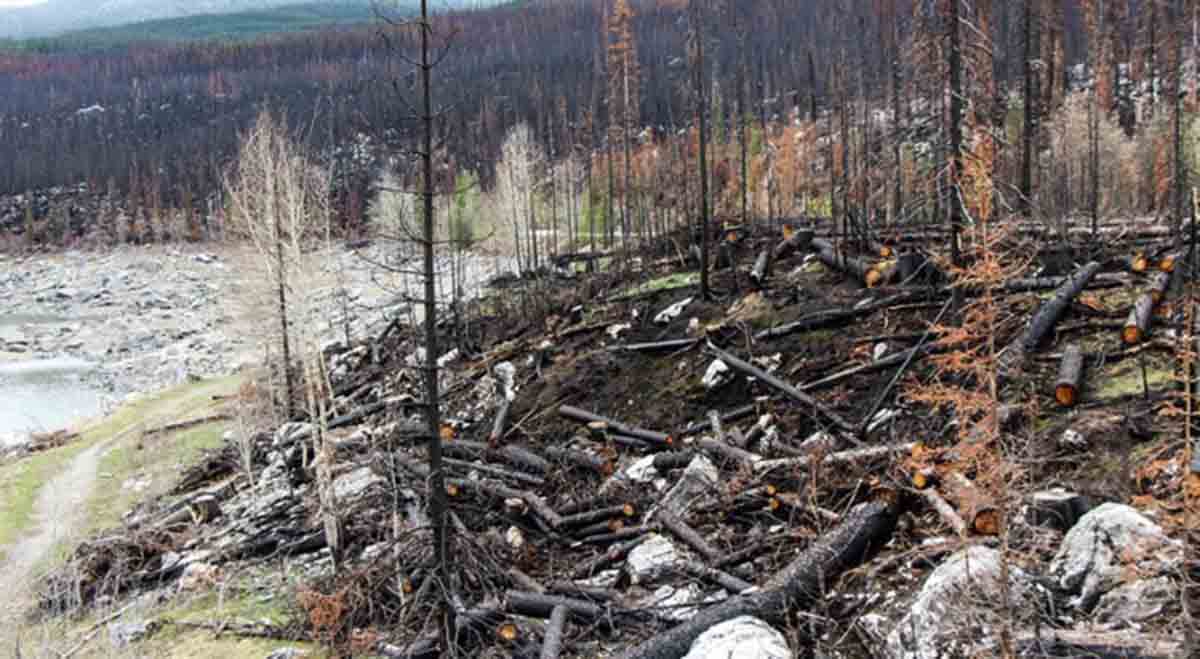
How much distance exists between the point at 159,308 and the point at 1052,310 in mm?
67072

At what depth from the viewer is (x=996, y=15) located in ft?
174

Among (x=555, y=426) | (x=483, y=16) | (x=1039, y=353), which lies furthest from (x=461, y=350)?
(x=483, y=16)

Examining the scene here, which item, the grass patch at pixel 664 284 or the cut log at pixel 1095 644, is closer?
the cut log at pixel 1095 644

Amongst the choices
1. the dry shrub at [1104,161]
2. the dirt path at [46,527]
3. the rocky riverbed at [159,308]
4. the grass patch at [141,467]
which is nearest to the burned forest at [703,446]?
the grass patch at [141,467]

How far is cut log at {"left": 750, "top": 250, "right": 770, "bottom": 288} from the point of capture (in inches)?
864

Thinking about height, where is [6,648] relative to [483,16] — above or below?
below

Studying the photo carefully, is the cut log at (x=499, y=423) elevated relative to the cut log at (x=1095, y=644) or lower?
lower

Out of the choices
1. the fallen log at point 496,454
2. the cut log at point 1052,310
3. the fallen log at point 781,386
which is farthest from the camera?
the fallen log at point 496,454

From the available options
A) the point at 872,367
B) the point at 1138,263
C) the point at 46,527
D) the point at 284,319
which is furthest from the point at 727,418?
the point at 46,527

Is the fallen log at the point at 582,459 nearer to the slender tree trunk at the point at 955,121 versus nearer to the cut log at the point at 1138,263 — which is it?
the slender tree trunk at the point at 955,121

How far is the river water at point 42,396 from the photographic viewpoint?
38.2m

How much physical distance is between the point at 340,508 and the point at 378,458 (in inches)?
55.1

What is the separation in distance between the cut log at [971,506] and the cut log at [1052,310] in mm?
4613

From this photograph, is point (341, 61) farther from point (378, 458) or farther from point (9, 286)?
point (378, 458)
